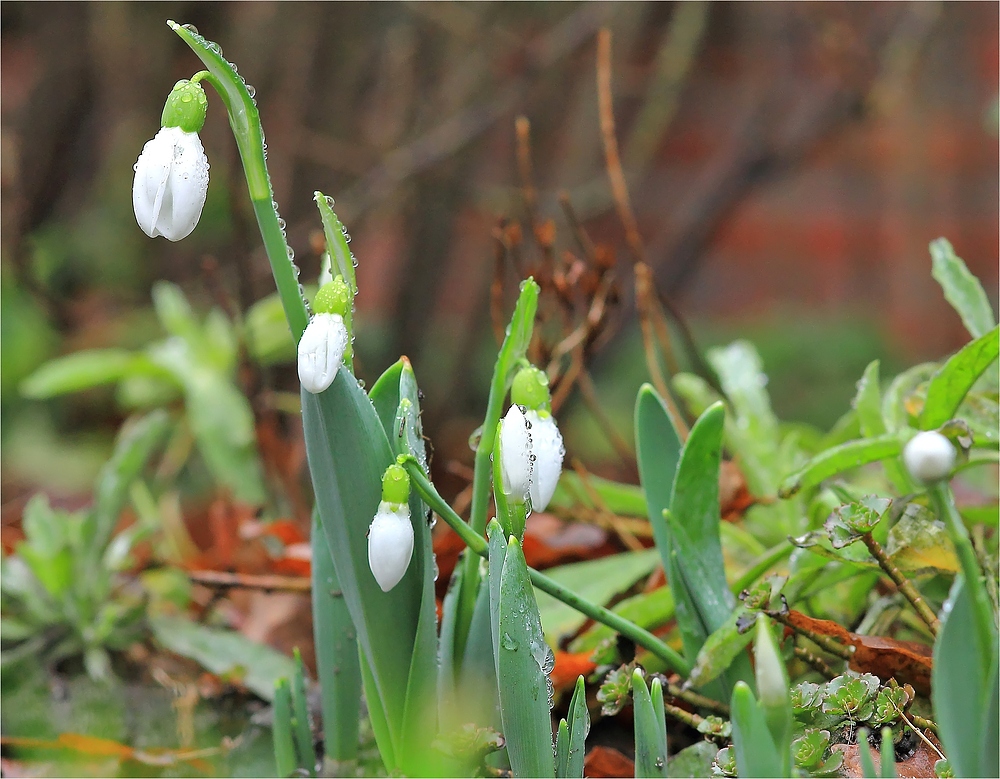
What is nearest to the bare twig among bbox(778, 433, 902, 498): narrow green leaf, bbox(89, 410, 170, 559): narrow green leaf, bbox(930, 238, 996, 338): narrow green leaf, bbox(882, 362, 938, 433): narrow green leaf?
bbox(89, 410, 170, 559): narrow green leaf

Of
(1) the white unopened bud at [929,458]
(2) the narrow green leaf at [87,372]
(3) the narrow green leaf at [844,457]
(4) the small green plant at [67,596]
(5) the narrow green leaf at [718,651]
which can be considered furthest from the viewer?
(2) the narrow green leaf at [87,372]

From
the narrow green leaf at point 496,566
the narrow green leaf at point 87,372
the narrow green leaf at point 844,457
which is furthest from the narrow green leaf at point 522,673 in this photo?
the narrow green leaf at point 87,372

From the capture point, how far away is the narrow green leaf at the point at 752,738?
45 centimetres

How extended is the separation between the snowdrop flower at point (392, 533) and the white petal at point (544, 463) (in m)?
0.08

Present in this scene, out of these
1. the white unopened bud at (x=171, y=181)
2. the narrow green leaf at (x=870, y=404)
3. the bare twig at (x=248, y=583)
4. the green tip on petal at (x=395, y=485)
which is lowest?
the green tip on petal at (x=395, y=485)

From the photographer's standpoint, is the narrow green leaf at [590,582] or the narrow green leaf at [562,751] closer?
the narrow green leaf at [562,751]

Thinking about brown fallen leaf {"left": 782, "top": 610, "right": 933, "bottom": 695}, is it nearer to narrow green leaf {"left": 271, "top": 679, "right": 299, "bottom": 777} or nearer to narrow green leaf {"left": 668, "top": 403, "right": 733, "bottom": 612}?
narrow green leaf {"left": 668, "top": 403, "right": 733, "bottom": 612}

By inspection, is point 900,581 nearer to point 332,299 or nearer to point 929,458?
point 929,458

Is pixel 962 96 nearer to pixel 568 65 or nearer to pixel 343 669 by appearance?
pixel 568 65

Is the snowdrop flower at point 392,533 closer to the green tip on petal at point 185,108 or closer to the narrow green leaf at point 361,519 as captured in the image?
the narrow green leaf at point 361,519

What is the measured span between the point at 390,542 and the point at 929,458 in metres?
0.30

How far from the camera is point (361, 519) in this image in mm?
605

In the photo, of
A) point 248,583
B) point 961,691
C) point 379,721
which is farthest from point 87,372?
point 961,691

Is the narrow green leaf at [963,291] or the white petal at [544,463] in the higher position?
the narrow green leaf at [963,291]
